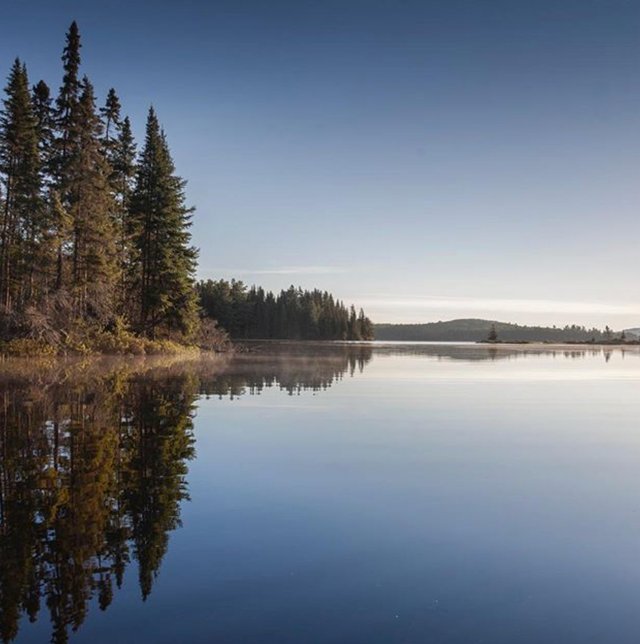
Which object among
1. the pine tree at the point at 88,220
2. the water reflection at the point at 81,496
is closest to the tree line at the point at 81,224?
the pine tree at the point at 88,220

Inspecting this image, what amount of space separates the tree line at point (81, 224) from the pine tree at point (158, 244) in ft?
0.29

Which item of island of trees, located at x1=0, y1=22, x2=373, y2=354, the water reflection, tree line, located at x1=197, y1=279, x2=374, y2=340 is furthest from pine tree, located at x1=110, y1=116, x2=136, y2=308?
tree line, located at x1=197, y1=279, x2=374, y2=340

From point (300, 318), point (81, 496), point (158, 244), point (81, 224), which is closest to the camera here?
point (81, 496)

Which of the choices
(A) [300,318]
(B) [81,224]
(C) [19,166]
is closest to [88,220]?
(B) [81,224]

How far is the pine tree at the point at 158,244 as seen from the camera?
49188 millimetres

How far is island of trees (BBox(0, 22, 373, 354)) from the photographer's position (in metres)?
35.2

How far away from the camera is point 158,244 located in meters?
49.6

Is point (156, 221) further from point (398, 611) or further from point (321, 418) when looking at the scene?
point (398, 611)

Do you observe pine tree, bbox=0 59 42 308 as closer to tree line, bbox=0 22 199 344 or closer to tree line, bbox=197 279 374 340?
tree line, bbox=0 22 199 344

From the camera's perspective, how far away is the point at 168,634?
170 inches

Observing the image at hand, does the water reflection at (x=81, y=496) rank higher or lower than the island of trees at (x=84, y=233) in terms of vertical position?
lower

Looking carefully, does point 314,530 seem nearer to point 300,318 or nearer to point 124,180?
point 124,180

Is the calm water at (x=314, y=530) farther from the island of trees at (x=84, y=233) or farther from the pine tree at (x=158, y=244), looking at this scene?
the pine tree at (x=158, y=244)

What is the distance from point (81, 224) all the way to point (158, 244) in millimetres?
11944
